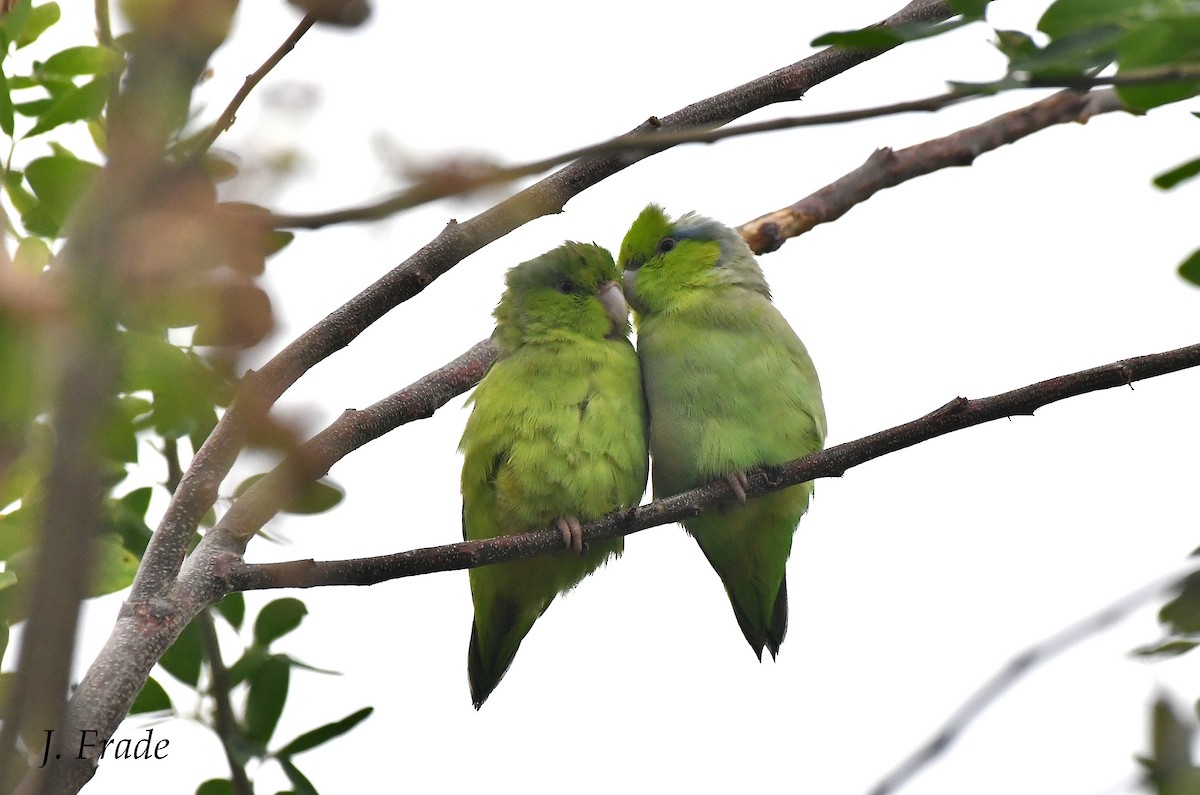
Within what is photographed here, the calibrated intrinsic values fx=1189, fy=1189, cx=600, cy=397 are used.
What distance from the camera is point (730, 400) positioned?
11.8 ft

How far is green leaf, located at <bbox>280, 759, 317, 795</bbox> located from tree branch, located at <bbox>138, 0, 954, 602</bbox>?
0.57 meters

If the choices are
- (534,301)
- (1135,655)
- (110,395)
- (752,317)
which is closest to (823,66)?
(752,317)

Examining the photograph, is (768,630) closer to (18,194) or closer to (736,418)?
(736,418)

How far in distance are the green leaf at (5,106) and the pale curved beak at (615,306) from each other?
78.2 inches

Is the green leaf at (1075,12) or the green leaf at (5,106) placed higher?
the green leaf at (5,106)

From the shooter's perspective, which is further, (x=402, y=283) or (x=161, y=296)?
(x=402, y=283)

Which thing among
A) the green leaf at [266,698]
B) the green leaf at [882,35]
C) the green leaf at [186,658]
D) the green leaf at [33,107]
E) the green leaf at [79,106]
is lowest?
the green leaf at [266,698]

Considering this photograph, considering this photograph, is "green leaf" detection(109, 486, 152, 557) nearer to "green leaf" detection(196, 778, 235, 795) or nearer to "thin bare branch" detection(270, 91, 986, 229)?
"green leaf" detection(196, 778, 235, 795)

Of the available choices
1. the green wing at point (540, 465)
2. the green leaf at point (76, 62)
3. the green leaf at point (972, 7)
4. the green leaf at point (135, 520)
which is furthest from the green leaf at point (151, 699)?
the green leaf at point (972, 7)

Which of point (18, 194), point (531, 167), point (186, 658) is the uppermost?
point (18, 194)

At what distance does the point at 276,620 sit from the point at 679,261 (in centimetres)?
192

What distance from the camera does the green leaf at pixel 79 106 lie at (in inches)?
96.3

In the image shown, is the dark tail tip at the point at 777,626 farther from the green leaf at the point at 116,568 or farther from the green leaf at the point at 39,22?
the green leaf at the point at 39,22

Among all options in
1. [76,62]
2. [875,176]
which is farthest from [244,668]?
[875,176]
